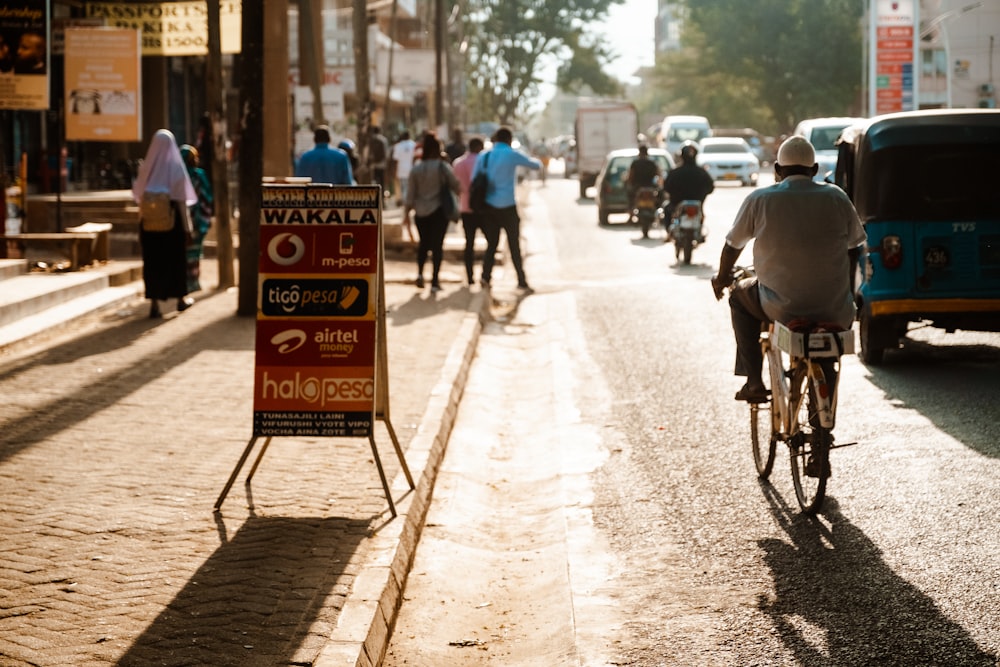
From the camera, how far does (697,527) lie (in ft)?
24.7

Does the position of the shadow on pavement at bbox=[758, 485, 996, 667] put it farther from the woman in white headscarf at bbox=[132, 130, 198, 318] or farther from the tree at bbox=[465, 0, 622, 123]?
the tree at bbox=[465, 0, 622, 123]

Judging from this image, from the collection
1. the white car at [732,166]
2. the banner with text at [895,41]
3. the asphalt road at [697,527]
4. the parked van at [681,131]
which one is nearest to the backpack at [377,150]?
the white car at [732,166]

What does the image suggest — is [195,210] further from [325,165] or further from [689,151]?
[689,151]

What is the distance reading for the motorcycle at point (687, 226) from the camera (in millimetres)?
22688

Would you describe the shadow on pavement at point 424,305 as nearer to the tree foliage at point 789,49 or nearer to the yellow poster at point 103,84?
the yellow poster at point 103,84

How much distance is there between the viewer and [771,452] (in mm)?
8336

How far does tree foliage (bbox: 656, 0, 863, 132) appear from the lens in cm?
8162

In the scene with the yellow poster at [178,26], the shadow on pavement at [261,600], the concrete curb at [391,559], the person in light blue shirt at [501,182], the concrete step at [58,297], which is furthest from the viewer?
the yellow poster at [178,26]

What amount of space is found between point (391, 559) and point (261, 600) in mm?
770

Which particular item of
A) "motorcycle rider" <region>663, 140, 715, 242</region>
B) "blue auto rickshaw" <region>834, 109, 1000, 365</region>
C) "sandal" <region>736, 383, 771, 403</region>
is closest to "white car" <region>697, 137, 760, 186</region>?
"motorcycle rider" <region>663, 140, 715, 242</region>

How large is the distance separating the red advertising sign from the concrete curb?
59cm

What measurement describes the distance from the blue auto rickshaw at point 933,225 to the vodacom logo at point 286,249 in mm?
5777

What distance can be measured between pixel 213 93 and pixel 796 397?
41.1 feet

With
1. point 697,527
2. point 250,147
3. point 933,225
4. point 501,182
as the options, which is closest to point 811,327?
point 697,527
